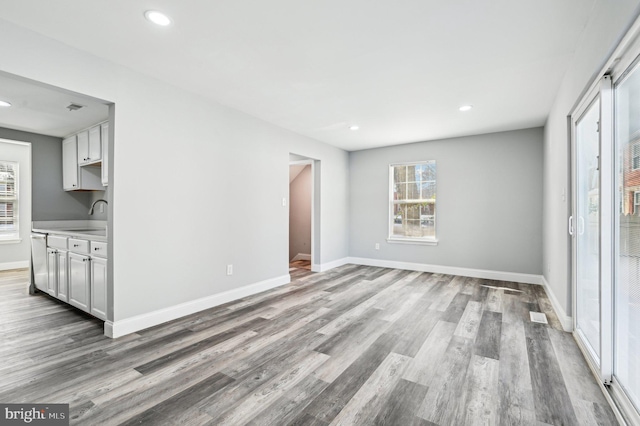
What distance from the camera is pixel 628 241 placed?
1649 millimetres

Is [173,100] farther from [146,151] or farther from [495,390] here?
[495,390]

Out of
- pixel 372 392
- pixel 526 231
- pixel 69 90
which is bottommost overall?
pixel 372 392

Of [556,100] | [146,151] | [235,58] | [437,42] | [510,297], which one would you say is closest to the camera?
[437,42]

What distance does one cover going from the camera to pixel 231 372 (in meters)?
2.09

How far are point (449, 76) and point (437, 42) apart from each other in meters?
0.67

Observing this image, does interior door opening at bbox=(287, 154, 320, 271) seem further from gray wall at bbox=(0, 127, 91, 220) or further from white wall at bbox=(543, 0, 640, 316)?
white wall at bbox=(543, 0, 640, 316)

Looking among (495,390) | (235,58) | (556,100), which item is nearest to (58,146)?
(235,58)

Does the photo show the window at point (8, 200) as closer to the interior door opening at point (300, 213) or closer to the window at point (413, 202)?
the interior door opening at point (300, 213)

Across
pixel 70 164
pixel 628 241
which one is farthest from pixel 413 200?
pixel 70 164

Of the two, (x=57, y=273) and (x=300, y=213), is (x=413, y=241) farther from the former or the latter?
(x=57, y=273)

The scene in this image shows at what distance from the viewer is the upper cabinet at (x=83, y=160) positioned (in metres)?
3.96

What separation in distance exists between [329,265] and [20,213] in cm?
593

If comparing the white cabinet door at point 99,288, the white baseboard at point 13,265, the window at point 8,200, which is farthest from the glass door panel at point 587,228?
the window at point 8,200

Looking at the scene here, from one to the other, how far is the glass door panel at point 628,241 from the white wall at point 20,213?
7.98 m
